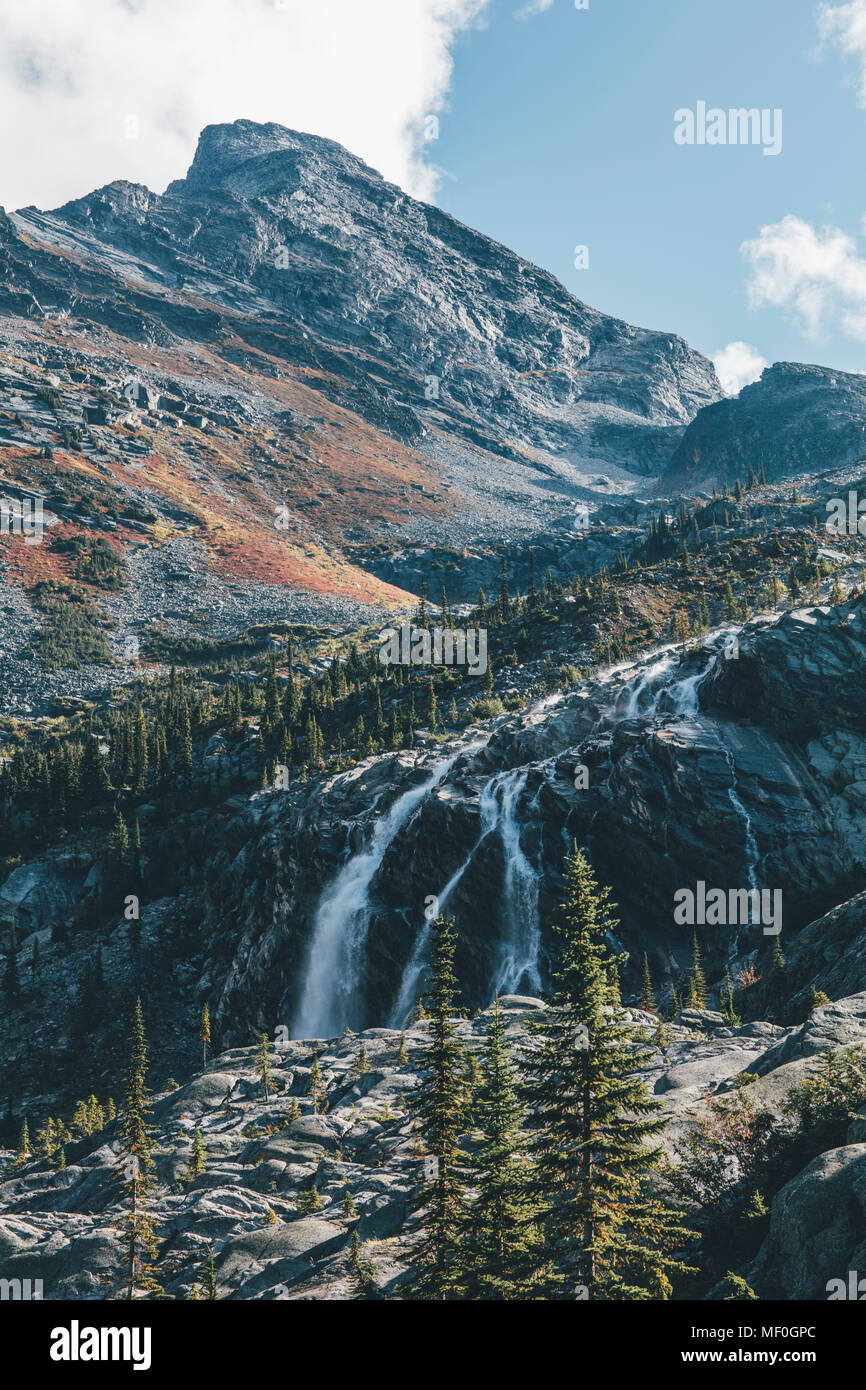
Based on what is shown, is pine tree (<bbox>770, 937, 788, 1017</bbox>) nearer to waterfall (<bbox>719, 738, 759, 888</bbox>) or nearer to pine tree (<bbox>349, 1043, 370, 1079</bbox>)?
waterfall (<bbox>719, 738, 759, 888</bbox>)

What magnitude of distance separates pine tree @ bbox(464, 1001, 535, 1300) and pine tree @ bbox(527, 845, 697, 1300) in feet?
1.95

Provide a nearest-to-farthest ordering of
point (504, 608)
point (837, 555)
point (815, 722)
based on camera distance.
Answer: point (815, 722), point (837, 555), point (504, 608)

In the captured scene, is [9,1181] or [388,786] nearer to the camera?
[9,1181]

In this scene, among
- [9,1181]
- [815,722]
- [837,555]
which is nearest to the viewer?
[9,1181]

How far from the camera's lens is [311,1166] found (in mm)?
32531

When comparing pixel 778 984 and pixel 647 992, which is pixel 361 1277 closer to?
pixel 778 984

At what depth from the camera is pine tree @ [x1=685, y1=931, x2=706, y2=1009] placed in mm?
43906

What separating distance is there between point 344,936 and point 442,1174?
43.0 m

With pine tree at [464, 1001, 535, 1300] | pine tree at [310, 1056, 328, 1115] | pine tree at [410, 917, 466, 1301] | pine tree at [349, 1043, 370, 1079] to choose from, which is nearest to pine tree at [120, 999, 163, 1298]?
pine tree at [410, 917, 466, 1301]

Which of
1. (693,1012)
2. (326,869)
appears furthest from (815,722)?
(326,869)

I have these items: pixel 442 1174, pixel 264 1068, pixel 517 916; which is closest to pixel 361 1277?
pixel 442 1174

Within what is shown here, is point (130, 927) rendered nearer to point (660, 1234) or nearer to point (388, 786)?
point (388, 786)

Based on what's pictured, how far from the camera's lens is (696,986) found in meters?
45.2
